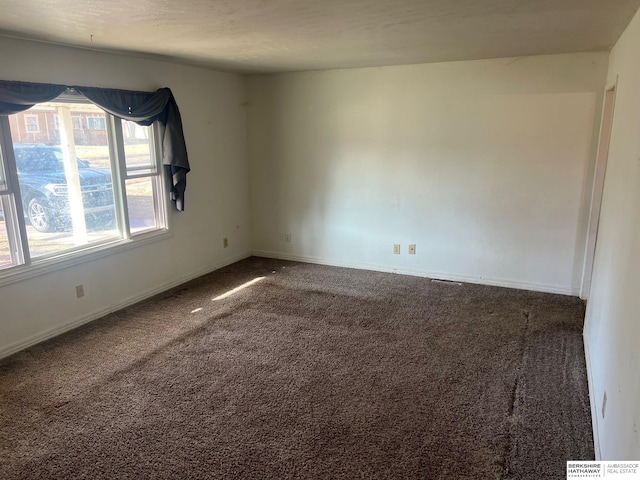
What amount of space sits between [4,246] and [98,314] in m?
0.99

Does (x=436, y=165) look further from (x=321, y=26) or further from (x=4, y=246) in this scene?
(x=4, y=246)

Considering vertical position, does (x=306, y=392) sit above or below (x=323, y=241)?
below

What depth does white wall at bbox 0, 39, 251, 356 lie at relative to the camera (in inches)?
130

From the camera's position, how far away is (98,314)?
3930 mm

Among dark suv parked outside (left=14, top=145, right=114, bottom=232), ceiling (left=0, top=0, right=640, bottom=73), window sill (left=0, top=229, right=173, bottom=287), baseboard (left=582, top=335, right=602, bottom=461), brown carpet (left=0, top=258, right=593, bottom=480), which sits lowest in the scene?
brown carpet (left=0, top=258, right=593, bottom=480)

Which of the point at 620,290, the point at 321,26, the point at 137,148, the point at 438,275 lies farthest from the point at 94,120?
the point at 620,290

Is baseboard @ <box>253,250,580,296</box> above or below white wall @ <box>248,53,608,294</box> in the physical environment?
below

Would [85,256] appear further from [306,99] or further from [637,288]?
[637,288]

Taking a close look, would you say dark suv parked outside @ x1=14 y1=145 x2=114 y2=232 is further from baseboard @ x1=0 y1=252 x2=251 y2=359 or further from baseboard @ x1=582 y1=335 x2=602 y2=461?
baseboard @ x1=582 y1=335 x2=602 y2=461

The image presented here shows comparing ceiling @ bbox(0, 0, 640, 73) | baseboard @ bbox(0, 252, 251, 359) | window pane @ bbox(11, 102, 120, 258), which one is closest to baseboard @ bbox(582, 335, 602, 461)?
ceiling @ bbox(0, 0, 640, 73)

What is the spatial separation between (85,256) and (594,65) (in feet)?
15.6

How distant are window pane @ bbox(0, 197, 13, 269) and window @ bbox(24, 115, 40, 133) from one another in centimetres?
65

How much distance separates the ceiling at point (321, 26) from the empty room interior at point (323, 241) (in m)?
0.03

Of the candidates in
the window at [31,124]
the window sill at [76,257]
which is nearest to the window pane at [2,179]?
the window at [31,124]
